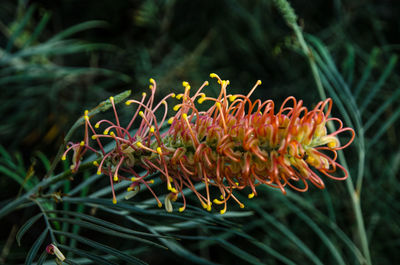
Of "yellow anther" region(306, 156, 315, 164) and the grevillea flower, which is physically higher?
the grevillea flower

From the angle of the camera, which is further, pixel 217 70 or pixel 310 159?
pixel 217 70

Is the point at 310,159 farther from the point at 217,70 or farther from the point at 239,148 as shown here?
the point at 217,70

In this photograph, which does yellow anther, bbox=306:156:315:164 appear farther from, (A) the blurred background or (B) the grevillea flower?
(A) the blurred background

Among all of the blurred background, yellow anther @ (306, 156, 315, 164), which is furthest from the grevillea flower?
the blurred background

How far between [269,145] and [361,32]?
1.75 meters

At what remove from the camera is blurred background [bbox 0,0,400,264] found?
141cm

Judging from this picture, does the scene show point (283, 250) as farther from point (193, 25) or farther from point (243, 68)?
point (193, 25)

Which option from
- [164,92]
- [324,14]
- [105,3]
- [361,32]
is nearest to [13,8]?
[105,3]

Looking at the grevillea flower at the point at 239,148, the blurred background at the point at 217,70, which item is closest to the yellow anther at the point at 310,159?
the grevillea flower at the point at 239,148

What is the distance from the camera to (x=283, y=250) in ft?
5.21

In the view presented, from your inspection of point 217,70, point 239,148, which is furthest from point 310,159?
point 217,70

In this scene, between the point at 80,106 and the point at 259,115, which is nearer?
the point at 259,115

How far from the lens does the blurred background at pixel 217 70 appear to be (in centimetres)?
141

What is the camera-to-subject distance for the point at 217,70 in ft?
6.22
